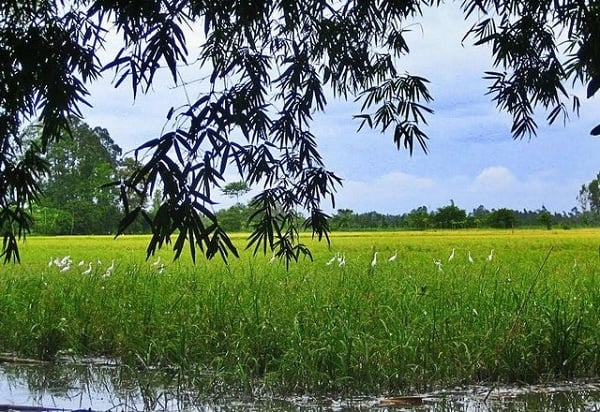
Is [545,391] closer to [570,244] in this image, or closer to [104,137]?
[104,137]

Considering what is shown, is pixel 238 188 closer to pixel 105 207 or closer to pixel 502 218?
pixel 105 207

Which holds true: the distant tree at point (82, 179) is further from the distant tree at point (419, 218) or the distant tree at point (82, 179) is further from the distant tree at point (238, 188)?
the distant tree at point (419, 218)

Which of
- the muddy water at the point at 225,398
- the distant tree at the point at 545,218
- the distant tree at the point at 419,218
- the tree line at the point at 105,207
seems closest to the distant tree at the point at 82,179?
the tree line at the point at 105,207

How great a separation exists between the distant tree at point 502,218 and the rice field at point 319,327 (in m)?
2.13

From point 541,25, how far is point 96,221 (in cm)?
451

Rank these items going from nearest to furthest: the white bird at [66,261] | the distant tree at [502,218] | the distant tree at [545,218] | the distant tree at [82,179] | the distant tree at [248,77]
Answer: the distant tree at [248,77]
the distant tree at [82,179]
the white bird at [66,261]
the distant tree at [502,218]
the distant tree at [545,218]

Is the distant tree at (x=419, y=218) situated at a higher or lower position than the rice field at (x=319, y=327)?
higher

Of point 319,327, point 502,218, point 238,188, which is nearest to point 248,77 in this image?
point 238,188

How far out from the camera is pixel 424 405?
260cm

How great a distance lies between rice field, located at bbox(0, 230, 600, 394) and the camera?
2783mm

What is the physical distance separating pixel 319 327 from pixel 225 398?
1.89 ft

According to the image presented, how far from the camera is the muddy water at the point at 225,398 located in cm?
258

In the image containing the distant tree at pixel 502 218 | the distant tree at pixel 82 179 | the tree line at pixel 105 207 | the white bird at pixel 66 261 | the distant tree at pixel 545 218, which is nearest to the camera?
the tree line at pixel 105 207

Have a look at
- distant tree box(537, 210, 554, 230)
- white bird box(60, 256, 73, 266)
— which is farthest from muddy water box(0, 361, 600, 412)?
distant tree box(537, 210, 554, 230)
